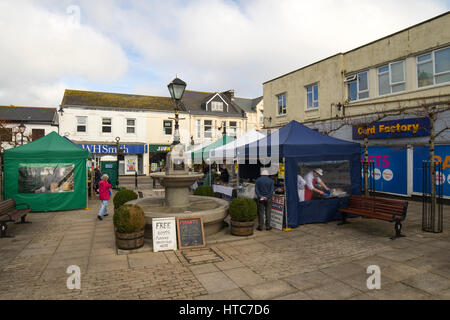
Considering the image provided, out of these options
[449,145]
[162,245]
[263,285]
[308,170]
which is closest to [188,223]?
[162,245]

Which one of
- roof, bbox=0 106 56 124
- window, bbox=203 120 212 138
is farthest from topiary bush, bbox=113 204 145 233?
roof, bbox=0 106 56 124

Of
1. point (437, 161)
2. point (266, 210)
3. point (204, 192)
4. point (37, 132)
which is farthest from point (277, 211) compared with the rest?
point (37, 132)

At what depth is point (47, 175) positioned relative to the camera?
1276 cm

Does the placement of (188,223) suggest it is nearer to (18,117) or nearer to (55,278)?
(55,278)

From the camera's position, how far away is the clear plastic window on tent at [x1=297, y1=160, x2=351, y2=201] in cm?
958

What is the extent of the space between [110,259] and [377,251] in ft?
20.3

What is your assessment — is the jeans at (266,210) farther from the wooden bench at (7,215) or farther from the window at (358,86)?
the window at (358,86)

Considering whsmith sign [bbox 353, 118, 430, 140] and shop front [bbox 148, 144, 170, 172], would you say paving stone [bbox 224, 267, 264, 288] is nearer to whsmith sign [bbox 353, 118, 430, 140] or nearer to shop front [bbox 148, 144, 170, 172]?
whsmith sign [bbox 353, 118, 430, 140]

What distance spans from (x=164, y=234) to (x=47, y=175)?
872 cm

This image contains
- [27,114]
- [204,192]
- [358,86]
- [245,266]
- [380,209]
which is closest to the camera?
[245,266]

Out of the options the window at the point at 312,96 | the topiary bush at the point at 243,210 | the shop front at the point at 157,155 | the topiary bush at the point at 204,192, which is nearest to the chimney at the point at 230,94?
the shop front at the point at 157,155

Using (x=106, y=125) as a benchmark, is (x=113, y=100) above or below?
above

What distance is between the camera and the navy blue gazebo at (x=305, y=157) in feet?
30.2

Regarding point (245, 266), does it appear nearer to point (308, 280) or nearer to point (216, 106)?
point (308, 280)
